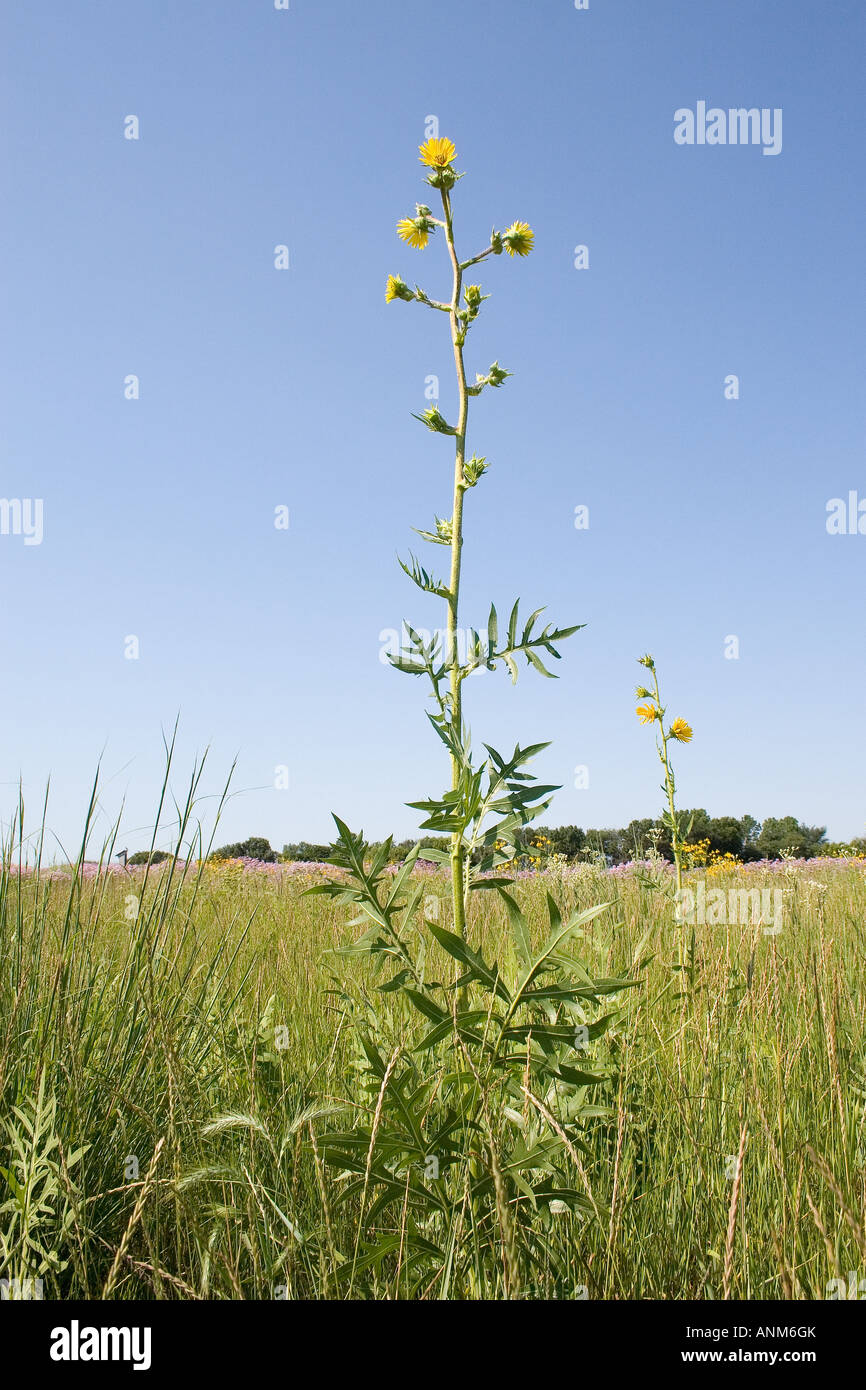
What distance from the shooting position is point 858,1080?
2430mm

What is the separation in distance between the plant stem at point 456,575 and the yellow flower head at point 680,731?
Answer: 1914mm

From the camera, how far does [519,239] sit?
196 cm

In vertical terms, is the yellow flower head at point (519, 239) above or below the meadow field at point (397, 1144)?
above

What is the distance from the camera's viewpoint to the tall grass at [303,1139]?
59.0 inches

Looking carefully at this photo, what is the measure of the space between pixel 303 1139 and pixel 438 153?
243 centimetres

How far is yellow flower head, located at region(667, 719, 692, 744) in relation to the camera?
3.36 meters

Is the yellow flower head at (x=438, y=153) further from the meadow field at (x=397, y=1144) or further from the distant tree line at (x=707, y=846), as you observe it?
the distant tree line at (x=707, y=846)

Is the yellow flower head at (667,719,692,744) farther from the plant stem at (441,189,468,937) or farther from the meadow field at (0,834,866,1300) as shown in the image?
the plant stem at (441,189,468,937)

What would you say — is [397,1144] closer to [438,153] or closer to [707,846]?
[438,153]

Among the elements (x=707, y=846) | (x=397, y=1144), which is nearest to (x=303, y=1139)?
(x=397, y=1144)

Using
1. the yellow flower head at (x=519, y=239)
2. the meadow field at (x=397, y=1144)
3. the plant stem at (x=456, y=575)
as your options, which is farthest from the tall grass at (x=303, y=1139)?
the yellow flower head at (x=519, y=239)

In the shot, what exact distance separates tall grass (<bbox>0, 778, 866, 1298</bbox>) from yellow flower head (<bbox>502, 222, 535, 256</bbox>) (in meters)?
1.66

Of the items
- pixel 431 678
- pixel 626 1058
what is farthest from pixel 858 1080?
pixel 431 678

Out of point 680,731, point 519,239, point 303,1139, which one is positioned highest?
point 519,239
